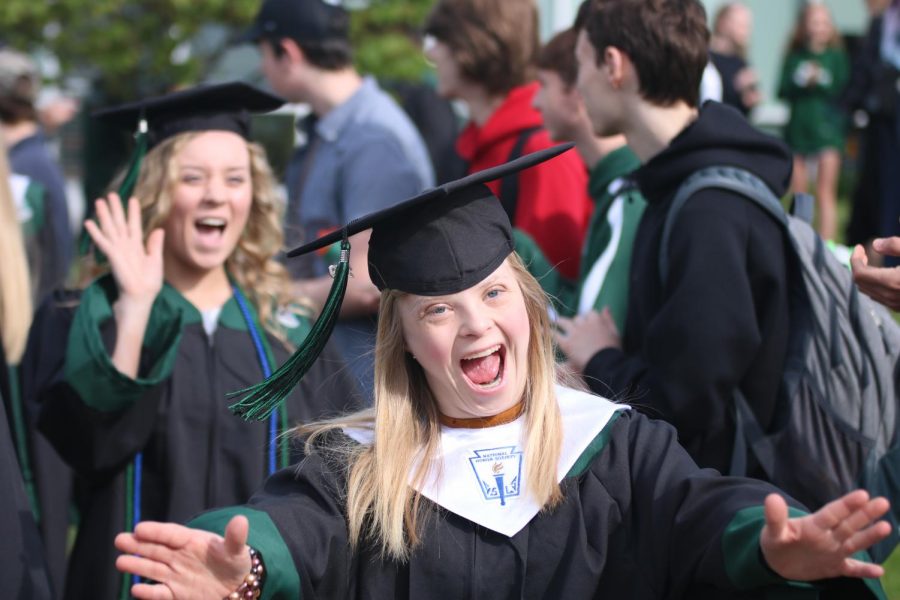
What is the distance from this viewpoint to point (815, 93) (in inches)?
481

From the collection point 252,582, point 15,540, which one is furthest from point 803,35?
point 252,582

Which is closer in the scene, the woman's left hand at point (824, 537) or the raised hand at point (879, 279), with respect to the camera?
the woman's left hand at point (824, 537)

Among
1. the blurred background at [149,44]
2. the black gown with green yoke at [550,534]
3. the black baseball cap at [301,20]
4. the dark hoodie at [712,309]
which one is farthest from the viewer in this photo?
the blurred background at [149,44]

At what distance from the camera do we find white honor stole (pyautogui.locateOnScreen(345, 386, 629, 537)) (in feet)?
9.39

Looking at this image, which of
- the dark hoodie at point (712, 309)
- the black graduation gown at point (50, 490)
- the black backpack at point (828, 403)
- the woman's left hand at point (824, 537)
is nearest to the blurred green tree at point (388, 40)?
the black graduation gown at point (50, 490)

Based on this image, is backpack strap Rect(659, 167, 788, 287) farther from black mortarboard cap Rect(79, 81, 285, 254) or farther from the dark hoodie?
black mortarboard cap Rect(79, 81, 285, 254)

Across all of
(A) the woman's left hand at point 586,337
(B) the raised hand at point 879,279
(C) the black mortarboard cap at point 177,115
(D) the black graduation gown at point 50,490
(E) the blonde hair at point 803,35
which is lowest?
(D) the black graduation gown at point 50,490

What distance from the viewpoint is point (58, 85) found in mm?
12484

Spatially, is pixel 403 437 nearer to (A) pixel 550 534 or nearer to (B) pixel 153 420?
(A) pixel 550 534

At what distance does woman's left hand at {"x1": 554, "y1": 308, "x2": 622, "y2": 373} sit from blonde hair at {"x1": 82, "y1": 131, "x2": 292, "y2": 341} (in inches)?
38.6

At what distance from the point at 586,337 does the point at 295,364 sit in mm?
1281

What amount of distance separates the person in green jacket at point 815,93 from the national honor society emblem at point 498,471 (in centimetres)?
955

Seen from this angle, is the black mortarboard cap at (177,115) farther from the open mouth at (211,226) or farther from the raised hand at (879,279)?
the raised hand at (879,279)

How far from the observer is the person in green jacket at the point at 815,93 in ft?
39.5
